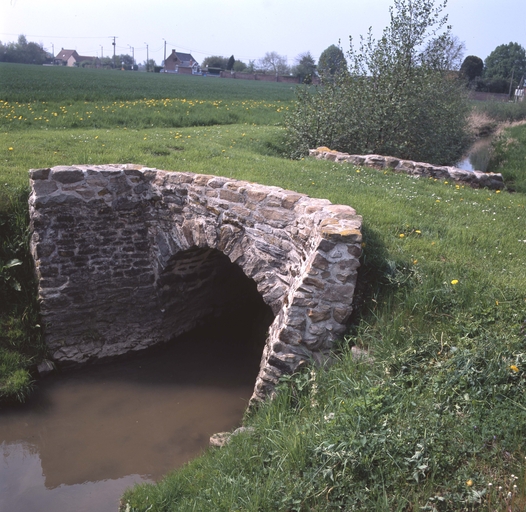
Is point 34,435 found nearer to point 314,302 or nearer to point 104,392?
point 104,392

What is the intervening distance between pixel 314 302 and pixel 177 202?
271 centimetres

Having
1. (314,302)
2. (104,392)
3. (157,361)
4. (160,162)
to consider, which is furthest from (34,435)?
(160,162)

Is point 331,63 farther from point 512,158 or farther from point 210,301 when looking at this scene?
point 210,301

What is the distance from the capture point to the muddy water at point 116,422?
503cm

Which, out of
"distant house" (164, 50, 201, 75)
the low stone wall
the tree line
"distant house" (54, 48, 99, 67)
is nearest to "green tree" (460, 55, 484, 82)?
the tree line

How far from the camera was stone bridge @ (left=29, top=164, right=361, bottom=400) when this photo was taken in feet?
15.5

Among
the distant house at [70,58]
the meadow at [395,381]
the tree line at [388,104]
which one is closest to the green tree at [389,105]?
the tree line at [388,104]

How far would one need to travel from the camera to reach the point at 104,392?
6.63m

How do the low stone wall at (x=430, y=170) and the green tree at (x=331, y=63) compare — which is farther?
the green tree at (x=331, y=63)

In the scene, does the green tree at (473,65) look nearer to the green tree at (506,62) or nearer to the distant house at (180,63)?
the green tree at (506,62)

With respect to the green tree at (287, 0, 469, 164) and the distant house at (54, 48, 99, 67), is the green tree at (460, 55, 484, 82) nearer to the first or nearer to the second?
the green tree at (287, 0, 469, 164)

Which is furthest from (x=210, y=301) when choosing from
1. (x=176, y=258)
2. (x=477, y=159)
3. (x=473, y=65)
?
(x=473, y=65)

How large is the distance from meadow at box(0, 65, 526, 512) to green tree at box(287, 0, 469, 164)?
4405 millimetres

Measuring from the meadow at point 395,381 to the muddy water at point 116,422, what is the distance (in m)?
0.55
